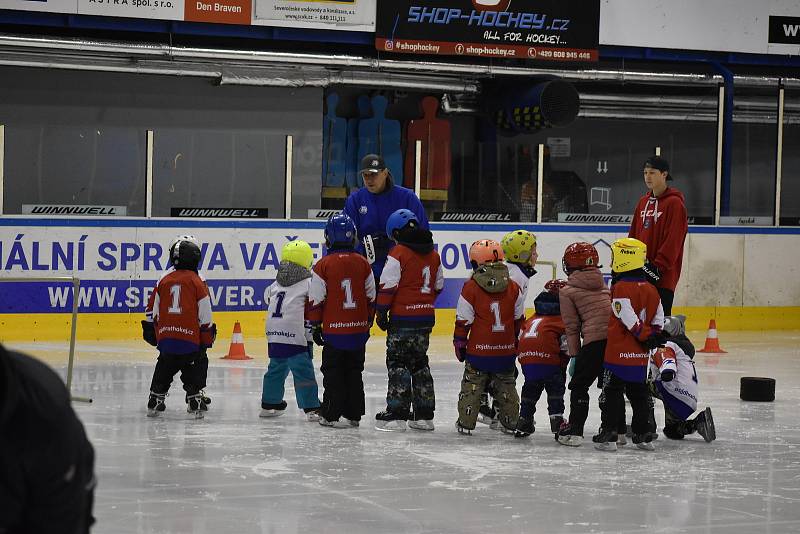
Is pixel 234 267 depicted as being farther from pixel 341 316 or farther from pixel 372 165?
pixel 341 316

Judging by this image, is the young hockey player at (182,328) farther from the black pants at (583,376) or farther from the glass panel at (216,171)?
the glass panel at (216,171)

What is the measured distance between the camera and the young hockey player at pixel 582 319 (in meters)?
7.62

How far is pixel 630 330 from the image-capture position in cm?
739

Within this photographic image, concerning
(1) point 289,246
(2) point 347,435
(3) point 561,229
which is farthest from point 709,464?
(3) point 561,229

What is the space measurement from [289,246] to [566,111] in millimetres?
8920

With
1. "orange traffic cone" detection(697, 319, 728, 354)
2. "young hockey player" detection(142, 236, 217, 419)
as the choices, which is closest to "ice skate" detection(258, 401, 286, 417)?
"young hockey player" detection(142, 236, 217, 419)

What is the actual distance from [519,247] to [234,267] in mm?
6610

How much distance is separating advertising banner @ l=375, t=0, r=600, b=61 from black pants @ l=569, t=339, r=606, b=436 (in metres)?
9.01

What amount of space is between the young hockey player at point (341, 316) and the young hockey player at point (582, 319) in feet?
4.39

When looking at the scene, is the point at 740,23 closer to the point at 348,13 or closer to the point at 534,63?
the point at 534,63

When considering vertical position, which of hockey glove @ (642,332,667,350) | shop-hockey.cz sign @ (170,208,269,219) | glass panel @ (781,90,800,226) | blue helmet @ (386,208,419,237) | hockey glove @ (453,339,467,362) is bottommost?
hockey glove @ (453,339,467,362)

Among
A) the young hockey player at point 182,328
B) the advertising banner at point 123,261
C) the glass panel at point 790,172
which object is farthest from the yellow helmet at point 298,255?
the glass panel at point 790,172

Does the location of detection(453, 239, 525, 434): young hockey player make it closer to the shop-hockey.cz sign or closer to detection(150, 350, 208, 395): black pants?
detection(150, 350, 208, 395): black pants

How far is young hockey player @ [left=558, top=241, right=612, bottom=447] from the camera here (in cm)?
762
